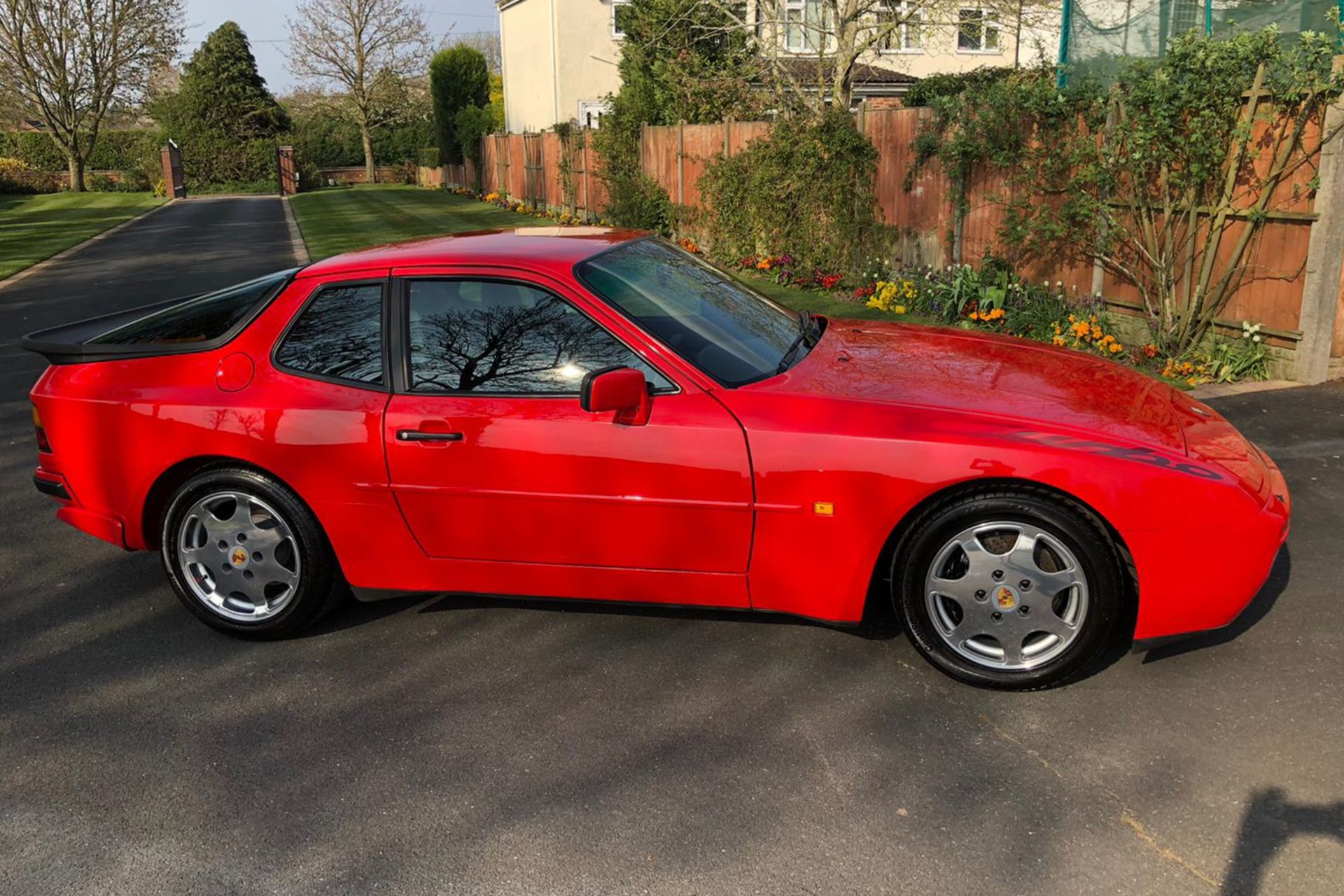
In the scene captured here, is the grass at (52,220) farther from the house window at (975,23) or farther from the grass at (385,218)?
the house window at (975,23)

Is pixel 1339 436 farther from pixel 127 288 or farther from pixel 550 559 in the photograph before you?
pixel 127 288

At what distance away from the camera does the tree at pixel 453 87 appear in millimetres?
42375

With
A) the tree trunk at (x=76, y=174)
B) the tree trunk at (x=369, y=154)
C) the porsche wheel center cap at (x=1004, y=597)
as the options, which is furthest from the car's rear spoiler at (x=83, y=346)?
the tree trunk at (x=369, y=154)

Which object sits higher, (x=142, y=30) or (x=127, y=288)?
(x=142, y=30)

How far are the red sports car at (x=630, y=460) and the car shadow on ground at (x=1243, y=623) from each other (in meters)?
0.14

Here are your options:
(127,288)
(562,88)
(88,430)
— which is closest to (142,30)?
Answer: (562,88)

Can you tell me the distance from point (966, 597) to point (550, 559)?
1.46 meters

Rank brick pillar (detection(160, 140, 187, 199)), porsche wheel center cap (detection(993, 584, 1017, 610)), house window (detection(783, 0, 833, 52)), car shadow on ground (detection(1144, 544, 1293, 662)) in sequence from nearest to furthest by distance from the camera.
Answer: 1. porsche wheel center cap (detection(993, 584, 1017, 610))
2. car shadow on ground (detection(1144, 544, 1293, 662))
3. house window (detection(783, 0, 833, 52))
4. brick pillar (detection(160, 140, 187, 199))

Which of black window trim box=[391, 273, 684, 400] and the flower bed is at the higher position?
black window trim box=[391, 273, 684, 400]

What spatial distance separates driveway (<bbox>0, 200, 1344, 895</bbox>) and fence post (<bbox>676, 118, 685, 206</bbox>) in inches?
548

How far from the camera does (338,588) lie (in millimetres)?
4367

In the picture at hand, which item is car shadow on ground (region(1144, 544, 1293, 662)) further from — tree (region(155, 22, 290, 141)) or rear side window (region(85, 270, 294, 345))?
tree (region(155, 22, 290, 141))

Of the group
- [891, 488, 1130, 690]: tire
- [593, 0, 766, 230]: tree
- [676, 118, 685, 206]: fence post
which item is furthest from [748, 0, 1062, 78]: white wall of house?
[891, 488, 1130, 690]: tire

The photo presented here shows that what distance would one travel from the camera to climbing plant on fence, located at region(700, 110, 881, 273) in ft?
41.0
